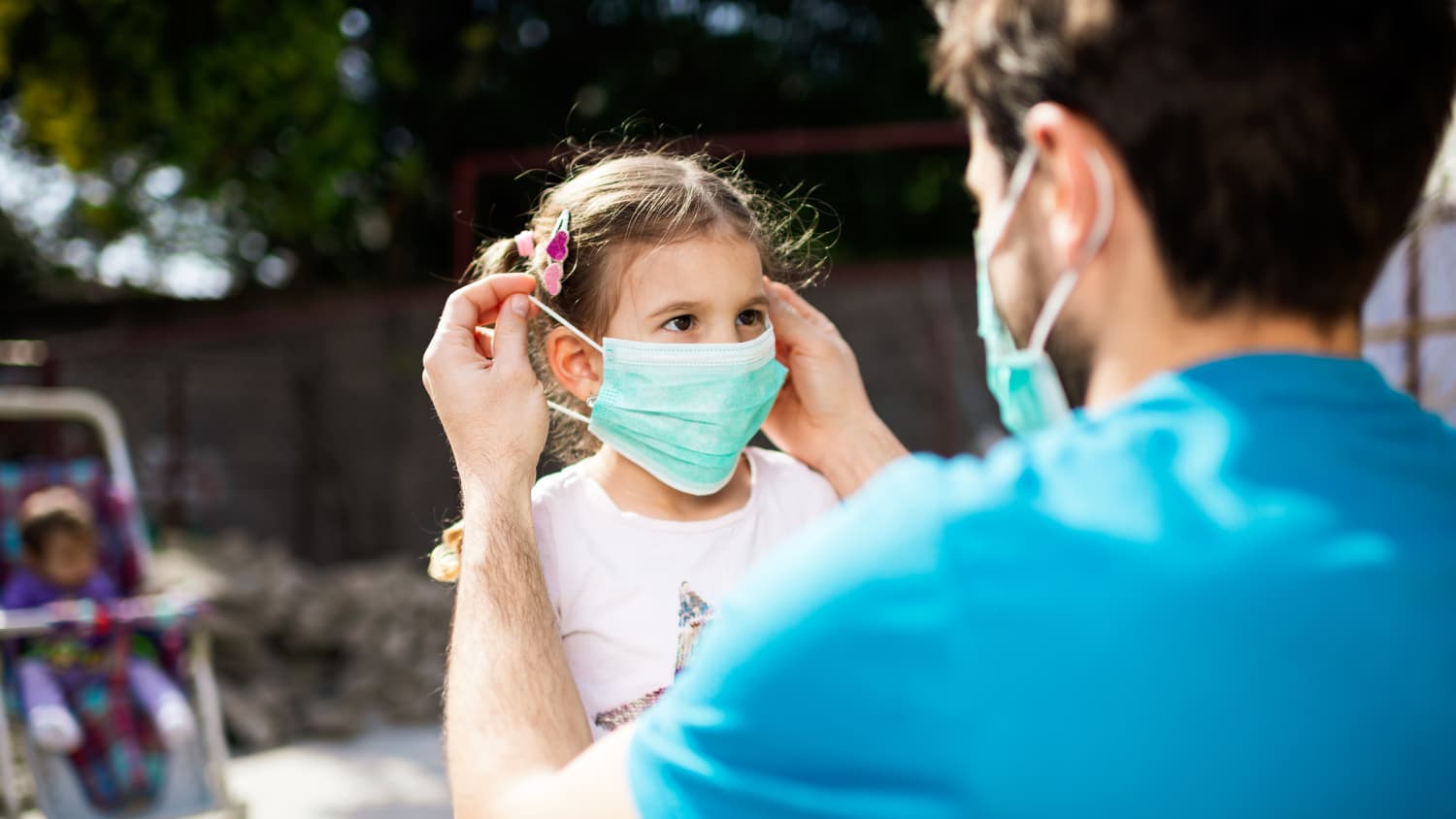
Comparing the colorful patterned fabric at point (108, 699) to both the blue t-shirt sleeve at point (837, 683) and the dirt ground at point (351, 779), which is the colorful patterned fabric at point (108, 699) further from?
the blue t-shirt sleeve at point (837, 683)

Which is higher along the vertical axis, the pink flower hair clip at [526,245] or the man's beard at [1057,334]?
the man's beard at [1057,334]

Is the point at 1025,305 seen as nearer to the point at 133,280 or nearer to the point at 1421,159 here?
the point at 1421,159

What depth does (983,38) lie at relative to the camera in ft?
3.54

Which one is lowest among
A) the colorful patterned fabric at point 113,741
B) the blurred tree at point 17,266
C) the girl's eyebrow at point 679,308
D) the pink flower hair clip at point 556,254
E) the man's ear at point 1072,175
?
the blurred tree at point 17,266

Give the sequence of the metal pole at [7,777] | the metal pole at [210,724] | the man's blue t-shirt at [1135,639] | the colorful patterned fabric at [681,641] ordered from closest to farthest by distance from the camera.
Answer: the man's blue t-shirt at [1135,639]
the colorful patterned fabric at [681,641]
the metal pole at [7,777]
the metal pole at [210,724]

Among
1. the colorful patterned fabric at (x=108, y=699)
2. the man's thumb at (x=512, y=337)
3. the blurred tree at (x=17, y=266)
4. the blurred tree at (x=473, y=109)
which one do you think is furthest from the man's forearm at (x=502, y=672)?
the blurred tree at (x=17, y=266)

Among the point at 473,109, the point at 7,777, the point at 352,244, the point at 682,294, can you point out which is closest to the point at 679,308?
the point at 682,294

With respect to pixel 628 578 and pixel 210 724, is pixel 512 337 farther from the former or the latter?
pixel 210 724

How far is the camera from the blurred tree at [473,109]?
442 inches

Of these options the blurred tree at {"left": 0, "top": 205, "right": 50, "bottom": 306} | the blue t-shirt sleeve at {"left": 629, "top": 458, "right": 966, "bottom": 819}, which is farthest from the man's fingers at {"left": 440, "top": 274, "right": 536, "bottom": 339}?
A: the blurred tree at {"left": 0, "top": 205, "right": 50, "bottom": 306}

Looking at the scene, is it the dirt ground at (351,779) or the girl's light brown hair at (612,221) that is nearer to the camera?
the girl's light brown hair at (612,221)

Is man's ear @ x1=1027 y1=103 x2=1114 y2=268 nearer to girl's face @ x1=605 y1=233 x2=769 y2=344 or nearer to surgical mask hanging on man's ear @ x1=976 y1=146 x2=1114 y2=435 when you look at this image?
surgical mask hanging on man's ear @ x1=976 y1=146 x2=1114 y2=435

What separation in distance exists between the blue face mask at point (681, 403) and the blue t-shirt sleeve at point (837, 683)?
38.1 inches

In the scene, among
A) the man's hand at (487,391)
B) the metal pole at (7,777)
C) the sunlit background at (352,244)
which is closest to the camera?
the man's hand at (487,391)
